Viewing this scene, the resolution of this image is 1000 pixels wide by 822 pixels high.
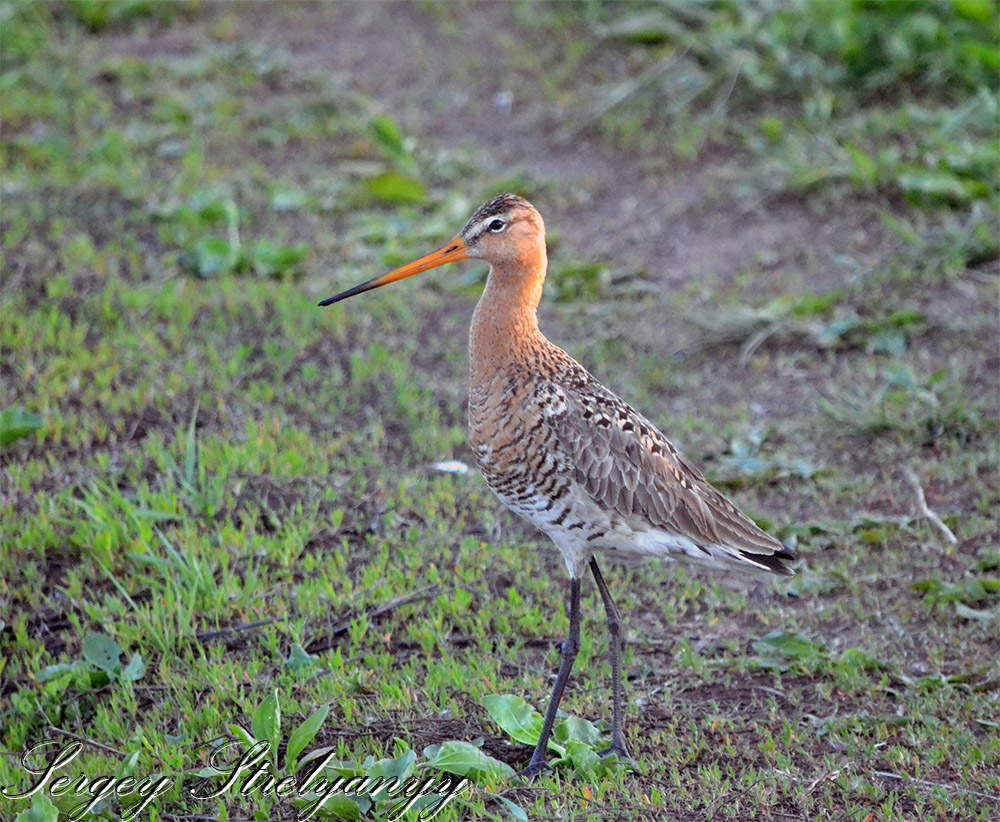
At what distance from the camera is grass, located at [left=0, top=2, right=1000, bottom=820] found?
4.52 metres

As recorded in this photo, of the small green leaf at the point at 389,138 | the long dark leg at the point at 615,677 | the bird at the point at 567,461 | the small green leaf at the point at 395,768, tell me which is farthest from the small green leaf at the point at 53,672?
the small green leaf at the point at 389,138

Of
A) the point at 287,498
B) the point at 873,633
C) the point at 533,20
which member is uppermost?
the point at 533,20

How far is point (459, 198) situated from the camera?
888 cm

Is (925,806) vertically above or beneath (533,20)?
beneath

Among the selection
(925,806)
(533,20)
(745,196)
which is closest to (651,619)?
(925,806)

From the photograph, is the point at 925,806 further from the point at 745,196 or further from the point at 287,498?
the point at 745,196

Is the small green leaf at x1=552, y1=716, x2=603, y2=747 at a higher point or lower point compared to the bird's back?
lower

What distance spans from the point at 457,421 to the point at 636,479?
2.29m

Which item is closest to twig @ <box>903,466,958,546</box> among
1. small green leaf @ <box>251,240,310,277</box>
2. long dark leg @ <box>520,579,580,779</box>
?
long dark leg @ <box>520,579,580,779</box>

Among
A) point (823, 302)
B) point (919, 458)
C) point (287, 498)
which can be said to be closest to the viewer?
point (287, 498)

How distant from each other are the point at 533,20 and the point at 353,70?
162 cm

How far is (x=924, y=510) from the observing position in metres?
5.88

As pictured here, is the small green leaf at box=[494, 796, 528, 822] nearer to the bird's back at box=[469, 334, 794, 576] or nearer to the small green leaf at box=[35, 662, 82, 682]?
the bird's back at box=[469, 334, 794, 576]

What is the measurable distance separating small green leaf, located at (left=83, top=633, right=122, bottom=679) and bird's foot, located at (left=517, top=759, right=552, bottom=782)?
1.66 m
